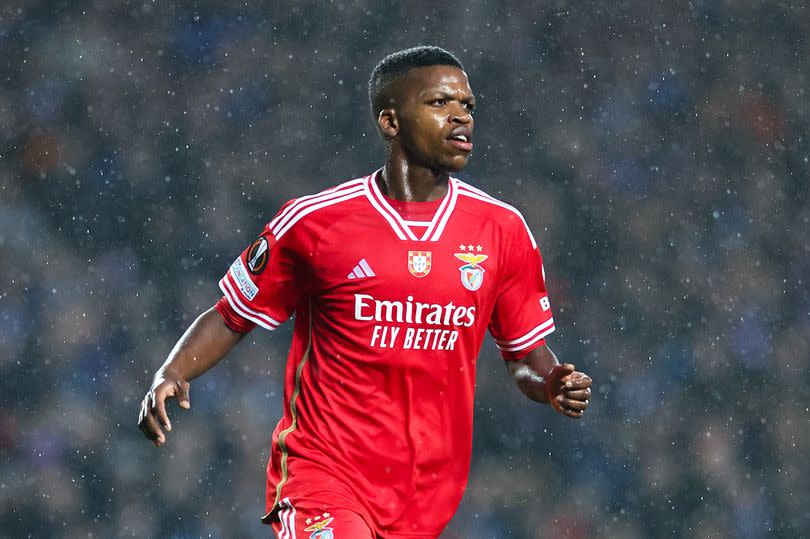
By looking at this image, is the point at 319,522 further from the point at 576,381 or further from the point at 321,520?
the point at 576,381

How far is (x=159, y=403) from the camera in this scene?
300cm

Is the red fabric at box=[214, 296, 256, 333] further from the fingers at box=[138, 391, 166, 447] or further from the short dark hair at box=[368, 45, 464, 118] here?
the short dark hair at box=[368, 45, 464, 118]

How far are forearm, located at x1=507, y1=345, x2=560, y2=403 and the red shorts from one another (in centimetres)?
59

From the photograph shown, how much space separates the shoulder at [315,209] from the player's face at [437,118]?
→ 192 mm

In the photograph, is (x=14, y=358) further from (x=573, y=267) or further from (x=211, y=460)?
(x=573, y=267)

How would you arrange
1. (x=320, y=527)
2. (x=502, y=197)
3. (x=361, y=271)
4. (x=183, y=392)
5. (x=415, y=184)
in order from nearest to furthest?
(x=320, y=527) < (x=183, y=392) < (x=361, y=271) < (x=415, y=184) < (x=502, y=197)

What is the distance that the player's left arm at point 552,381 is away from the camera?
300 cm

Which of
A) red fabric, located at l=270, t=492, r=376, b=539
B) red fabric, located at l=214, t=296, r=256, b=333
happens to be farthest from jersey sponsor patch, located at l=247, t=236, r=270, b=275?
red fabric, located at l=270, t=492, r=376, b=539

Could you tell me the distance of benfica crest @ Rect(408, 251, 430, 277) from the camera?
3184 millimetres

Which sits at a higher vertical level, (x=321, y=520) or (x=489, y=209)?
(x=489, y=209)

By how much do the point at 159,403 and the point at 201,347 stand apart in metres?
0.33

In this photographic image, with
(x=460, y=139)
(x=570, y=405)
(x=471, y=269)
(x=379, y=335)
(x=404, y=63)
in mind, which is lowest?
(x=570, y=405)

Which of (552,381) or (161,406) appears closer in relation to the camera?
(161,406)

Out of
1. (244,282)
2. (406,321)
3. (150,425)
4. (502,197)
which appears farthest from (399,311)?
(502,197)
